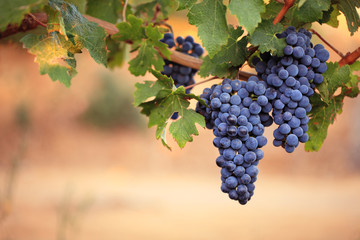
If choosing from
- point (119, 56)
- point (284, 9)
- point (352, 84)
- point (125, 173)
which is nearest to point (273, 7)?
point (284, 9)

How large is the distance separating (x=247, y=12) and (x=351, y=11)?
0.59 feet

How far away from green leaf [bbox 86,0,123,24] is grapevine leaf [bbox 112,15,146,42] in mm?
194

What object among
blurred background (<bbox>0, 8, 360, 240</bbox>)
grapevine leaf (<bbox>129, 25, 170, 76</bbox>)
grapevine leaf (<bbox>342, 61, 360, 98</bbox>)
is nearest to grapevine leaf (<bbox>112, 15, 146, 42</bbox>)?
grapevine leaf (<bbox>129, 25, 170, 76</bbox>)

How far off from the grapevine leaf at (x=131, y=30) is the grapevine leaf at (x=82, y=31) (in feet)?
0.19

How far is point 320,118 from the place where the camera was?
62 centimetres

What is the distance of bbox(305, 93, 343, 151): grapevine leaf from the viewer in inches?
23.8

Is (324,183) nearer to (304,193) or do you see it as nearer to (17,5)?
(304,193)

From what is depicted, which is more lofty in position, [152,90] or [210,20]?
[210,20]

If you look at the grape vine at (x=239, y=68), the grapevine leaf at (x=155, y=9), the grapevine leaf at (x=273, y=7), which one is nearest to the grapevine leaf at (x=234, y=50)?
Answer: the grape vine at (x=239, y=68)

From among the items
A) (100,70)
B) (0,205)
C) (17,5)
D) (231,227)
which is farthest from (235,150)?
(100,70)

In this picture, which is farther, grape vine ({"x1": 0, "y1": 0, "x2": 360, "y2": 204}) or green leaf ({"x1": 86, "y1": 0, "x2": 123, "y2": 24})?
green leaf ({"x1": 86, "y1": 0, "x2": 123, "y2": 24})

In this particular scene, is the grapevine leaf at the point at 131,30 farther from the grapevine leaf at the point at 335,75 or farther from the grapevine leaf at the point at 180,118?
the grapevine leaf at the point at 335,75

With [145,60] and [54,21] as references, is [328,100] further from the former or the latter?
[54,21]

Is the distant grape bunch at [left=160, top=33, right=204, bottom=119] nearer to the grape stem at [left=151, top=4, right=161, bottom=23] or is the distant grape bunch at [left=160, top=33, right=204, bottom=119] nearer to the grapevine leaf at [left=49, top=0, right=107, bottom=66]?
the grape stem at [left=151, top=4, right=161, bottom=23]
